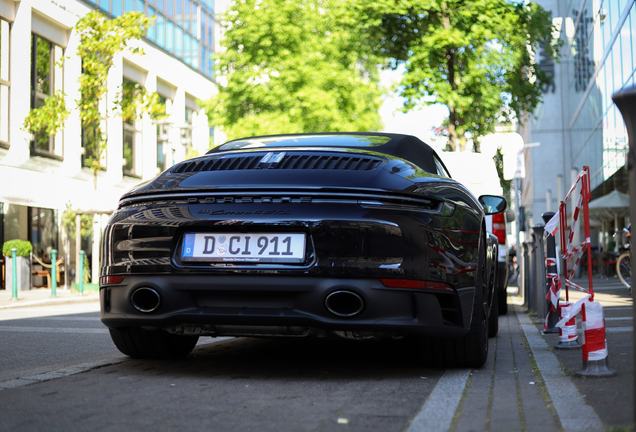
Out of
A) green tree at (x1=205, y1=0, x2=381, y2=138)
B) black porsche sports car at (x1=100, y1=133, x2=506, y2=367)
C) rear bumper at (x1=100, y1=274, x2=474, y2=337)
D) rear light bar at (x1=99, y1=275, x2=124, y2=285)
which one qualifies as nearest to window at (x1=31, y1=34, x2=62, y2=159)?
green tree at (x1=205, y1=0, x2=381, y2=138)

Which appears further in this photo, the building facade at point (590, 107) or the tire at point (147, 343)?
the building facade at point (590, 107)

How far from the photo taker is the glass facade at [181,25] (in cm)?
3112

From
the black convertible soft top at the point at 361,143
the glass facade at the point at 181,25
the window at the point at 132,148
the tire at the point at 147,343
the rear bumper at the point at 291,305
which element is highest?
the glass facade at the point at 181,25

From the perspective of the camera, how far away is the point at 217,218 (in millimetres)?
3795

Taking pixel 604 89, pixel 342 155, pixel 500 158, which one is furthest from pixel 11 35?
pixel 500 158

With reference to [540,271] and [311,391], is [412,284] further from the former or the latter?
[540,271]

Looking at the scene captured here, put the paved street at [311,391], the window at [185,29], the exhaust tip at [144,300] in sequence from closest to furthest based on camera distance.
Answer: the paved street at [311,391] → the exhaust tip at [144,300] → the window at [185,29]

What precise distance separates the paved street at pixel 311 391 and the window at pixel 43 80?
19.4 meters

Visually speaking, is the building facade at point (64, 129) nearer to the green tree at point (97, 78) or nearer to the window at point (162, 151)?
the window at point (162, 151)

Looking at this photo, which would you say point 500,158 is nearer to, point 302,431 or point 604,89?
point 604,89

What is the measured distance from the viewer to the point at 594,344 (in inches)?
157

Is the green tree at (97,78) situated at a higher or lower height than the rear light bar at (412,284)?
higher

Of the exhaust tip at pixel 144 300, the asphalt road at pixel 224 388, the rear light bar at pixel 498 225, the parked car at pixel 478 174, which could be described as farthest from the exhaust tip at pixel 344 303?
the parked car at pixel 478 174

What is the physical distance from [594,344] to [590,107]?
29813mm
